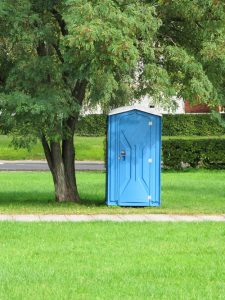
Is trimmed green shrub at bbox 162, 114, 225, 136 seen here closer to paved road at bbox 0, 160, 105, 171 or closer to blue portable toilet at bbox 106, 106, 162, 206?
paved road at bbox 0, 160, 105, 171

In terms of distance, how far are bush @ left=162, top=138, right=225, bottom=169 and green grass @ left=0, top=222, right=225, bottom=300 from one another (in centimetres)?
1807

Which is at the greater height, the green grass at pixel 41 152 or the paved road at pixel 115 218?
A: the green grass at pixel 41 152

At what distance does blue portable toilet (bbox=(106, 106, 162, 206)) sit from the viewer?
1762cm

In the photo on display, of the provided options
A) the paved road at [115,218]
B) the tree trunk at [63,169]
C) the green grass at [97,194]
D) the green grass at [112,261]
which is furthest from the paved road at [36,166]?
the green grass at [112,261]

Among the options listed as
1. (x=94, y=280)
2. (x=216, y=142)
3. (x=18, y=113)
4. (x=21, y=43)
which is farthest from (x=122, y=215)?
(x=216, y=142)

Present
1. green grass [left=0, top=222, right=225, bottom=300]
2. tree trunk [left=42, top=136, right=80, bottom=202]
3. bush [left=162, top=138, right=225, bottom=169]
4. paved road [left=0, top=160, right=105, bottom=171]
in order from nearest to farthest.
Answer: green grass [left=0, top=222, right=225, bottom=300] → tree trunk [left=42, top=136, right=80, bottom=202] → bush [left=162, top=138, right=225, bottom=169] → paved road [left=0, top=160, right=105, bottom=171]

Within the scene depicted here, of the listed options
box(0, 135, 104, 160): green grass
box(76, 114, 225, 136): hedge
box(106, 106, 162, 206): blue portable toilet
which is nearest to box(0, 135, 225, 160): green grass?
box(0, 135, 104, 160): green grass

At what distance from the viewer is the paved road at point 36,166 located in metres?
33.5

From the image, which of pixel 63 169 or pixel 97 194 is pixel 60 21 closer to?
pixel 63 169

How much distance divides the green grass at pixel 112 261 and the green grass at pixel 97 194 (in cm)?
285

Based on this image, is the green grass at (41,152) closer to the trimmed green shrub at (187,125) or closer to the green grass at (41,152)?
the green grass at (41,152)

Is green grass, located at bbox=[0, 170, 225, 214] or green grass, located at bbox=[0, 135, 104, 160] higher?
green grass, located at bbox=[0, 135, 104, 160]

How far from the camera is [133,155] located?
1764cm

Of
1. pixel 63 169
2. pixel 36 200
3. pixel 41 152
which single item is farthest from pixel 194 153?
pixel 63 169
